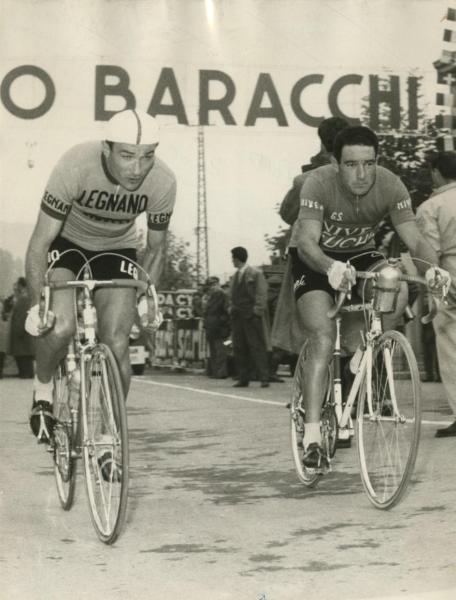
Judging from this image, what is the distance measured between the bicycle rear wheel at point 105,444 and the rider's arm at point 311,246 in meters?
1.05

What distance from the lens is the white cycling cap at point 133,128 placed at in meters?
4.67

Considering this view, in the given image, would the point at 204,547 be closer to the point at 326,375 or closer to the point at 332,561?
the point at 332,561

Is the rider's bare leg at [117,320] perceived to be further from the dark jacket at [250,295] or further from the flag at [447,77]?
the dark jacket at [250,295]

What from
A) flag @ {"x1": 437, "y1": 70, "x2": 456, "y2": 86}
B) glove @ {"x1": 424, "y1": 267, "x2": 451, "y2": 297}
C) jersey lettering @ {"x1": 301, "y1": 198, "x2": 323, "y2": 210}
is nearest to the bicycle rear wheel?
jersey lettering @ {"x1": 301, "y1": 198, "x2": 323, "y2": 210}

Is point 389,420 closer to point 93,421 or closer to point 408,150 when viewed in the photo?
point 93,421

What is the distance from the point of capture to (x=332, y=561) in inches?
159

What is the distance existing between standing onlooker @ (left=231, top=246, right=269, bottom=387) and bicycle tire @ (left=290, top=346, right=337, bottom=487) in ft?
25.5

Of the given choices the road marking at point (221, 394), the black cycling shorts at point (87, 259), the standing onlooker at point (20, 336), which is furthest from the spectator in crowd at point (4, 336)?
the black cycling shorts at point (87, 259)

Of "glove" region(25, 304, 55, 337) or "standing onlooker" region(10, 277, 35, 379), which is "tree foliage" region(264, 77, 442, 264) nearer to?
"glove" region(25, 304, 55, 337)

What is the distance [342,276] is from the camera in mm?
4867

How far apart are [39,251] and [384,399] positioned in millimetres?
1587

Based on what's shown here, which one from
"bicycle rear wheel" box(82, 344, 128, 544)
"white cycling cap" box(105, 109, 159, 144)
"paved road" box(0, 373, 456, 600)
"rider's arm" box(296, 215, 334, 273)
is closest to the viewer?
"paved road" box(0, 373, 456, 600)

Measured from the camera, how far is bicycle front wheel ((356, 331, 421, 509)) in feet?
15.5

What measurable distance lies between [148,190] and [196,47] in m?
1.00
